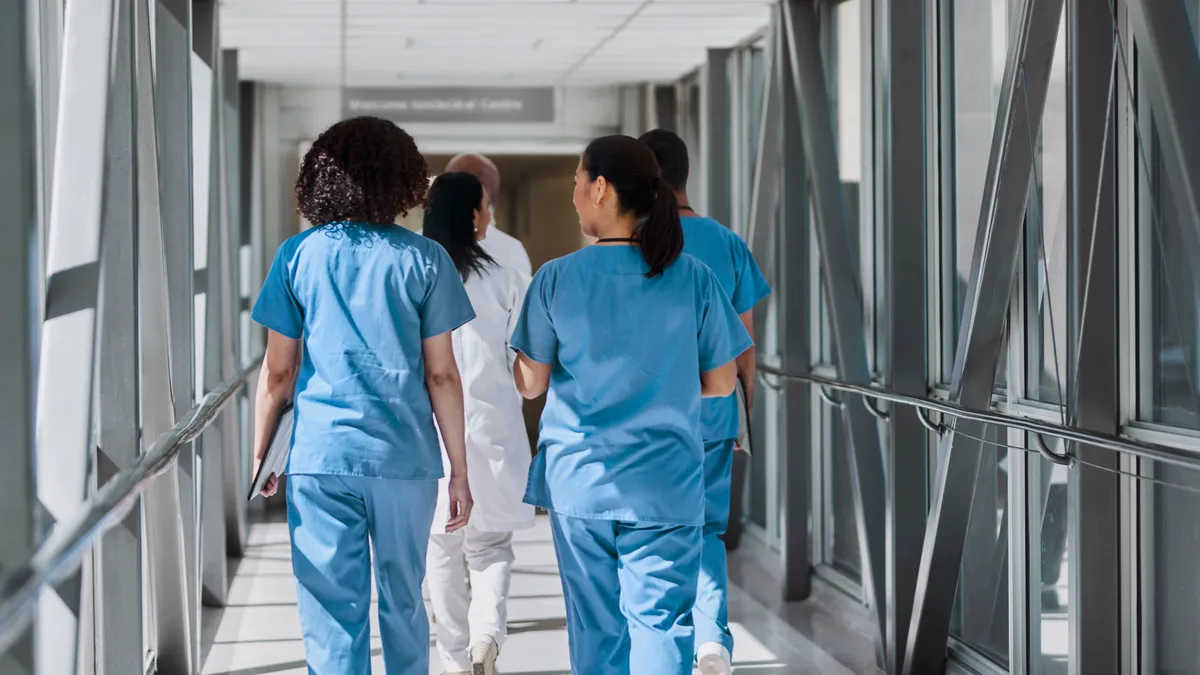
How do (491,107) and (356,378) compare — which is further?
(491,107)

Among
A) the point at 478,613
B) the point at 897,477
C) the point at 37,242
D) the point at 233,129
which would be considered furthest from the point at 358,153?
the point at 233,129

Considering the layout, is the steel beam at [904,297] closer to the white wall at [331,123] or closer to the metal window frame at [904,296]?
the metal window frame at [904,296]

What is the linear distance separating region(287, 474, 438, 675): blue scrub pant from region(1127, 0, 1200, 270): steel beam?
71.1 inches

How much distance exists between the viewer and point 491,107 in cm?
973

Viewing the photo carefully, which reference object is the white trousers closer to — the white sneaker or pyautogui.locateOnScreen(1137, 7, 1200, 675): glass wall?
the white sneaker

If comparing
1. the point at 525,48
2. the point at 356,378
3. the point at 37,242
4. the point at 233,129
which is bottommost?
the point at 356,378

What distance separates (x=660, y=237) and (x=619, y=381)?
1.10 ft

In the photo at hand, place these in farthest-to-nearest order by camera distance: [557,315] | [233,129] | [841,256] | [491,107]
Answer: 1. [491,107]
2. [233,129]
3. [841,256]
4. [557,315]

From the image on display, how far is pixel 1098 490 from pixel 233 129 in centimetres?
564

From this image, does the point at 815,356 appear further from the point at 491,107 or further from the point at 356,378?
the point at 356,378

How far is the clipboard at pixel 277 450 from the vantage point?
3385mm

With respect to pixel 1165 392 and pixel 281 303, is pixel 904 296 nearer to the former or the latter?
pixel 1165 392

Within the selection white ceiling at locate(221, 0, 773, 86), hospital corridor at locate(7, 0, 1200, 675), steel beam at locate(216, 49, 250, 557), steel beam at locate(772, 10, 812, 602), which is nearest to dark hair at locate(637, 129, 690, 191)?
hospital corridor at locate(7, 0, 1200, 675)

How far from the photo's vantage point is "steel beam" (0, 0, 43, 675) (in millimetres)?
2023
